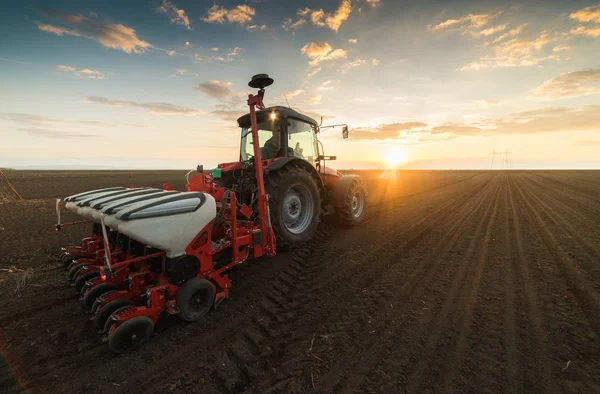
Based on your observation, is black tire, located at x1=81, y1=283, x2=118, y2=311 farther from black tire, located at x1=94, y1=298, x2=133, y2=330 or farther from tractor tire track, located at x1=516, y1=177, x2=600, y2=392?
tractor tire track, located at x1=516, y1=177, x2=600, y2=392

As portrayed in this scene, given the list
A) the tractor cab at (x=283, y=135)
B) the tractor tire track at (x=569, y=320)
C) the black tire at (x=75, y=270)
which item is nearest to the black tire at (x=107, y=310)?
the black tire at (x=75, y=270)

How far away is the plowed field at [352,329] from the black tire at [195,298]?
5.5 inches

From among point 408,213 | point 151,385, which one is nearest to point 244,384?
point 151,385

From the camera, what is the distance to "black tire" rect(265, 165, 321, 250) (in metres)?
4.13

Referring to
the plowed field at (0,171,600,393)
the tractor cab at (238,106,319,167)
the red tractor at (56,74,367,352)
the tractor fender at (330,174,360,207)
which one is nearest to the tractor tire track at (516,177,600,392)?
the plowed field at (0,171,600,393)

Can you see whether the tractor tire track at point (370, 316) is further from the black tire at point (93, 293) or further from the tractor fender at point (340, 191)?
the black tire at point (93, 293)

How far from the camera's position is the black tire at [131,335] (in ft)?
7.68

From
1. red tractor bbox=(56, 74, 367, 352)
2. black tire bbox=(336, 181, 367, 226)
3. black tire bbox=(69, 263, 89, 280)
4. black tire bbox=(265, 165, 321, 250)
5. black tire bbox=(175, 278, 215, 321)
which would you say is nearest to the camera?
red tractor bbox=(56, 74, 367, 352)

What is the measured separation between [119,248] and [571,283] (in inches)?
250

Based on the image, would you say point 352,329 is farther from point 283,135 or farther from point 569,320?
point 283,135

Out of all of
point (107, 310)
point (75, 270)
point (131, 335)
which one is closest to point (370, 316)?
point (131, 335)

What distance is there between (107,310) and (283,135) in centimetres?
383

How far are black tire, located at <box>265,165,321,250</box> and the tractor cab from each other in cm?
56

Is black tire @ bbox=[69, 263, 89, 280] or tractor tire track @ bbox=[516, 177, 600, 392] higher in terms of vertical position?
black tire @ bbox=[69, 263, 89, 280]
